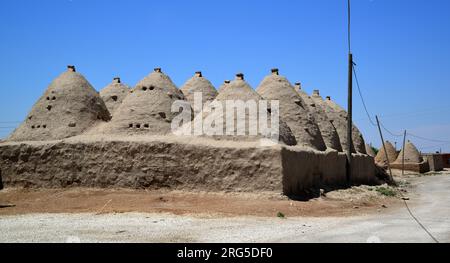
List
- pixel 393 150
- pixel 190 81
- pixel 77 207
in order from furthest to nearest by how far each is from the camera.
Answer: pixel 393 150 → pixel 190 81 → pixel 77 207

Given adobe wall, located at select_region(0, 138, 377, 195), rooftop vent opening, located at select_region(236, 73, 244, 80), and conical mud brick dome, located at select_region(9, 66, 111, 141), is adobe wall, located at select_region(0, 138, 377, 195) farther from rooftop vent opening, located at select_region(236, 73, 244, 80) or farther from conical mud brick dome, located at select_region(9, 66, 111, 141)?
rooftop vent opening, located at select_region(236, 73, 244, 80)

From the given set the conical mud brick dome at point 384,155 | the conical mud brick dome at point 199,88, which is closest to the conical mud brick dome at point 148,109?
the conical mud brick dome at point 199,88

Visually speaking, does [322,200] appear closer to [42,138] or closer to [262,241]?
[262,241]

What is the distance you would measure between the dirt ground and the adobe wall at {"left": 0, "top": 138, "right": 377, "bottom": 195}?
0.36 m

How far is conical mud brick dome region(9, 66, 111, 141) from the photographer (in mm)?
18891

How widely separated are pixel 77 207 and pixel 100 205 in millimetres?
673

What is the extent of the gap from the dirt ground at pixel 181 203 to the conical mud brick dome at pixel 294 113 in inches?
105

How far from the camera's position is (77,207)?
14.2 m

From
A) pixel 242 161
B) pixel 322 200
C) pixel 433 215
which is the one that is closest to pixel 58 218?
pixel 242 161

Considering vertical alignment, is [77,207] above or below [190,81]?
below

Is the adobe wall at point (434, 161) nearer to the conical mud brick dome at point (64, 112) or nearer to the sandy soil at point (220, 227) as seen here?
the sandy soil at point (220, 227)

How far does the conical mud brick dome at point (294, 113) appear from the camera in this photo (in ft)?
62.7

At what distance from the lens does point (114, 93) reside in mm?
26016

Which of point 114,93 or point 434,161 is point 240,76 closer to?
point 114,93
